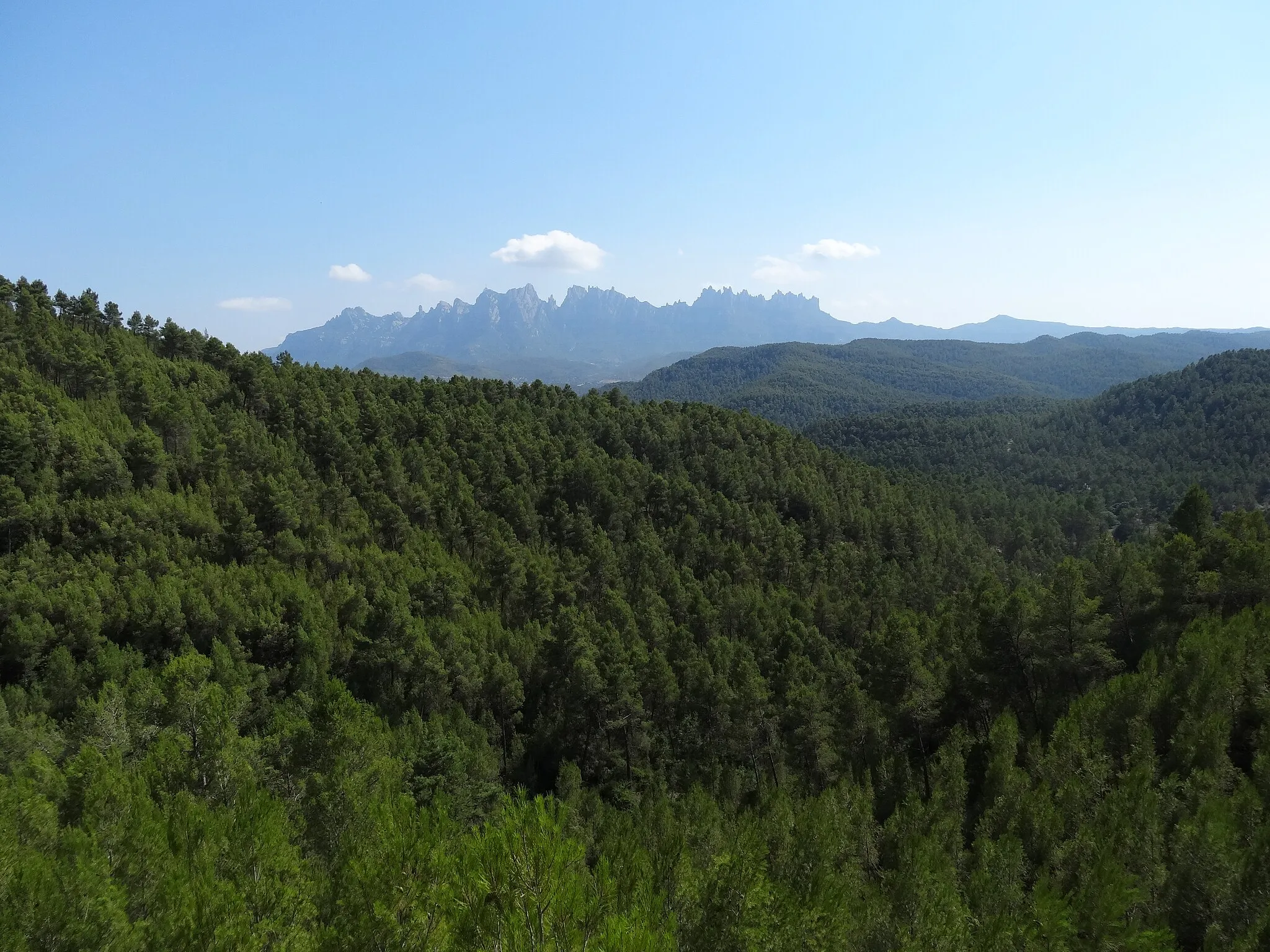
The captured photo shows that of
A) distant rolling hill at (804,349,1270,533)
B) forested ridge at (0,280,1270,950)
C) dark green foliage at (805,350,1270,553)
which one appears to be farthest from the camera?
distant rolling hill at (804,349,1270,533)

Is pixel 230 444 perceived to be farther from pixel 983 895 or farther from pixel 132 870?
pixel 983 895

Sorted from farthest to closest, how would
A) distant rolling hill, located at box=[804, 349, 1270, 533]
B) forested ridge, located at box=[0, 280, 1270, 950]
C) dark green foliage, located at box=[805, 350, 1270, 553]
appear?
1. distant rolling hill, located at box=[804, 349, 1270, 533]
2. dark green foliage, located at box=[805, 350, 1270, 553]
3. forested ridge, located at box=[0, 280, 1270, 950]

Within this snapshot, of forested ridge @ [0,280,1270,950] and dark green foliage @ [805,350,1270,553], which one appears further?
dark green foliage @ [805,350,1270,553]

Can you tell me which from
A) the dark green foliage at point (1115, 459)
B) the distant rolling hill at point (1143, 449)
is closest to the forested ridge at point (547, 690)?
the dark green foliage at point (1115, 459)

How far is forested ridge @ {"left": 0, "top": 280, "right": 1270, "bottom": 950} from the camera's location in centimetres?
1775

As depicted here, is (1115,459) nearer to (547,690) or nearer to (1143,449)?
(1143,449)

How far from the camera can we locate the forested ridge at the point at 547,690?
A: 17.8 m

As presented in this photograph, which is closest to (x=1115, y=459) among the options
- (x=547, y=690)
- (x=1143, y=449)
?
(x=1143, y=449)

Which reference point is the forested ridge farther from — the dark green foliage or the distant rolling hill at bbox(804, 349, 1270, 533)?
the distant rolling hill at bbox(804, 349, 1270, 533)

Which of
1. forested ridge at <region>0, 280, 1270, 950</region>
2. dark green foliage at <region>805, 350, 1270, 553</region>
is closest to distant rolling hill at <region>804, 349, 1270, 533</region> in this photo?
dark green foliage at <region>805, 350, 1270, 553</region>

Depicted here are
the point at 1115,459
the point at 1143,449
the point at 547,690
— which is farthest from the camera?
the point at 1143,449

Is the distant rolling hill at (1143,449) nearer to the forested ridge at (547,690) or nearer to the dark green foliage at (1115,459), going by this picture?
the dark green foliage at (1115,459)

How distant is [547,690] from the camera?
56125 millimetres

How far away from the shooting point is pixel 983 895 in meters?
23.8
